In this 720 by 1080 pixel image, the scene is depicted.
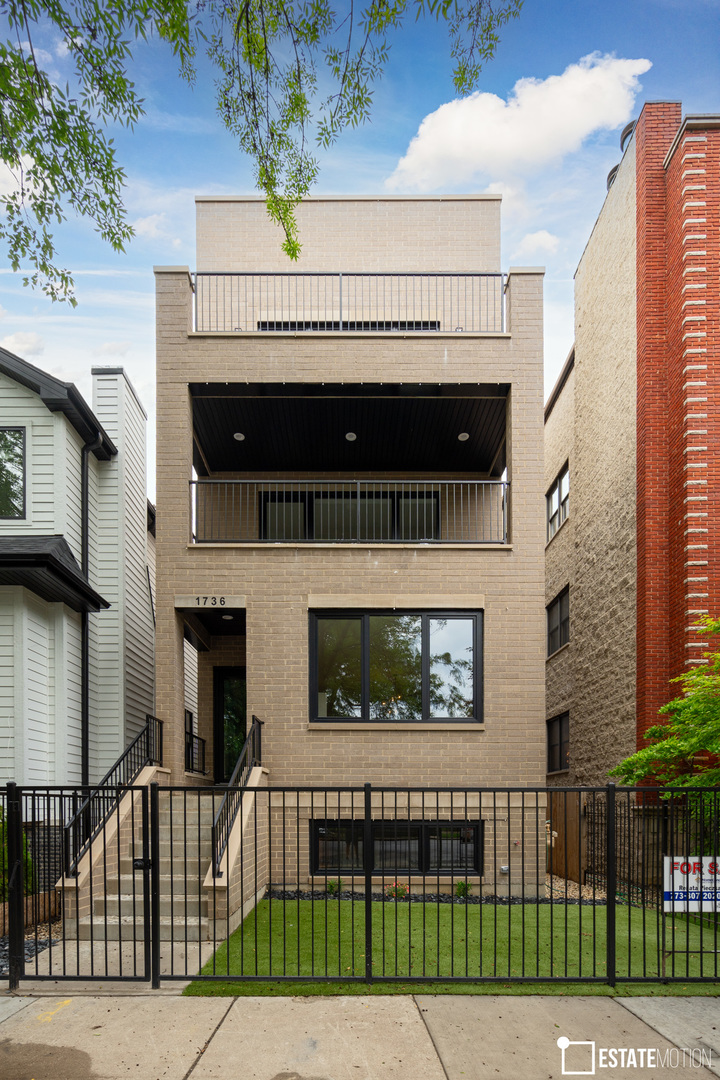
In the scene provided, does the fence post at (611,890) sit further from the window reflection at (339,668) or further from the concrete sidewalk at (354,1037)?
the window reflection at (339,668)

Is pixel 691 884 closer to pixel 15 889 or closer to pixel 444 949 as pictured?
pixel 444 949

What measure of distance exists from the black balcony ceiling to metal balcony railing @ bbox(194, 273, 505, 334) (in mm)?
2287

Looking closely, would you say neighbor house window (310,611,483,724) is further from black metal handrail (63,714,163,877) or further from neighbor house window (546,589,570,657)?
neighbor house window (546,589,570,657)

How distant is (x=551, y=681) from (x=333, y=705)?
414 inches

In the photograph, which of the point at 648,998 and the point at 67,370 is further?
the point at 67,370

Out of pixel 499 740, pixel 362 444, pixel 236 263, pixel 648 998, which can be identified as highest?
pixel 236 263

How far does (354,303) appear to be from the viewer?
1680 cm

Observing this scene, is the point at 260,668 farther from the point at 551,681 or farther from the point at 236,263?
the point at 551,681

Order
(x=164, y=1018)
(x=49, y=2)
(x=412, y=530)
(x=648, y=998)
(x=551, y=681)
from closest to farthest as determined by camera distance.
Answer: (x=49, y=2) → (x=164, y=1018) → (x=648, y=998) → (x=412, y=530) → (x=551, y=681)

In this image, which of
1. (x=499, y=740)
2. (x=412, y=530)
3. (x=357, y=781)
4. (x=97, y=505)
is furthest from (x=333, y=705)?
(x=97, y=505)

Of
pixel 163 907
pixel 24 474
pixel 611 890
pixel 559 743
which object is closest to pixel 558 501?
pixel 559 743

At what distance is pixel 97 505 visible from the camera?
14.6 m

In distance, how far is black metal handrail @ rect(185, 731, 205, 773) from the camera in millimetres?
17172

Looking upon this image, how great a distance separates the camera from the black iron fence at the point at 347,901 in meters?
7.23
